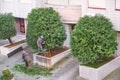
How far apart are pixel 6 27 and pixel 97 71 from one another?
28.9 feet

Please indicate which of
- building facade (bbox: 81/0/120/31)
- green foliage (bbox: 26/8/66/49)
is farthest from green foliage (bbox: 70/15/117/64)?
green foliage (bbox: 26/8/66/49)

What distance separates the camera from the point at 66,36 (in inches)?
1060

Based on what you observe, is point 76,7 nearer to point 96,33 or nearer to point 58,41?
point 58,41

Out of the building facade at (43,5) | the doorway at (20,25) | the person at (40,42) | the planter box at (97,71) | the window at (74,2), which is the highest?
the window at (74,2)

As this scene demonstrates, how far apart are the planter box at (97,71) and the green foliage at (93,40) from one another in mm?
502

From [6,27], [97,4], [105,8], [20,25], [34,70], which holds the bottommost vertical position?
[34,70]

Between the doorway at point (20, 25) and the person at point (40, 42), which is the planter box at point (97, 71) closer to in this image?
the person at point (40, 42)

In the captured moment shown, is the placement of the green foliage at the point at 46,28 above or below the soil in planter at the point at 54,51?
above

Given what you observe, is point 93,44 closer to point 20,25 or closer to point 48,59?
point 48,59

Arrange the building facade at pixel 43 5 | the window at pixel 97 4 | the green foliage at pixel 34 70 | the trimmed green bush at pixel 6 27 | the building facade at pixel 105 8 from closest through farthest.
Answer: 1. the building facade at pixel 105 8
2. the window at pixel 97 4
3. the green foliage at pixel 34 70
4. the building facade at pixel 43 5
5. the trimmed green bush at pixel 6 27

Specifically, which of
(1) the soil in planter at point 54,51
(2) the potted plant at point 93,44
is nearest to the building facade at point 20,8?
(1) the soil in planter at point 54,51

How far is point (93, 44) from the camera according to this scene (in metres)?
23.2

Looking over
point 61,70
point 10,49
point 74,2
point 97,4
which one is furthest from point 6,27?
point 97,4

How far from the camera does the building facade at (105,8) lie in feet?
80.5
